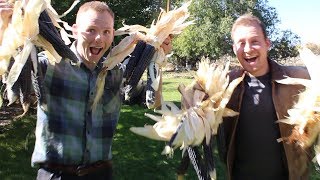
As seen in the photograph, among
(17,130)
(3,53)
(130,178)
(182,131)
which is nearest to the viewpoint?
(3,53)

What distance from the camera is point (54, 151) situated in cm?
276

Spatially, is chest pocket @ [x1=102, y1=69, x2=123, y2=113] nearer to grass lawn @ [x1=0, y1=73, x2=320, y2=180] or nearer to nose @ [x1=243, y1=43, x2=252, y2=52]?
nose @ [x1=243, y1=43, x2=252, y2=52]

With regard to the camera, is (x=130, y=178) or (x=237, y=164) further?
(x=130, y=178)

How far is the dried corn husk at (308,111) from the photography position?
2713 millimetres

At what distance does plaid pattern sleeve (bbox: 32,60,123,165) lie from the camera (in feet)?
8.99

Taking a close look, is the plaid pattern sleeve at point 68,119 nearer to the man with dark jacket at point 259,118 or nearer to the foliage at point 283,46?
the man with dark jacket at point 259,118

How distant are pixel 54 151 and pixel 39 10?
0.90 meters

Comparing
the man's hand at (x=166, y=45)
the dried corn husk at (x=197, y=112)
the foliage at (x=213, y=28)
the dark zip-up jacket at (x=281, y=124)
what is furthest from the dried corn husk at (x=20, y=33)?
the foliage at (x=213, y=28)

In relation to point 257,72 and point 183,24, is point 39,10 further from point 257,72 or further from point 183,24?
point 257,72

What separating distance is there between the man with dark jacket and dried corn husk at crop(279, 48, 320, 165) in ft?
0.47

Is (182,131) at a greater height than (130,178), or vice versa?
(182,131)

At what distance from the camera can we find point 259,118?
306 cm

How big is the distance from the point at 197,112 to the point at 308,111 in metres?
0.68

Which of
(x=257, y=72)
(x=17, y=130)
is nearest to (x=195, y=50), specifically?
(x=17, y=130)
